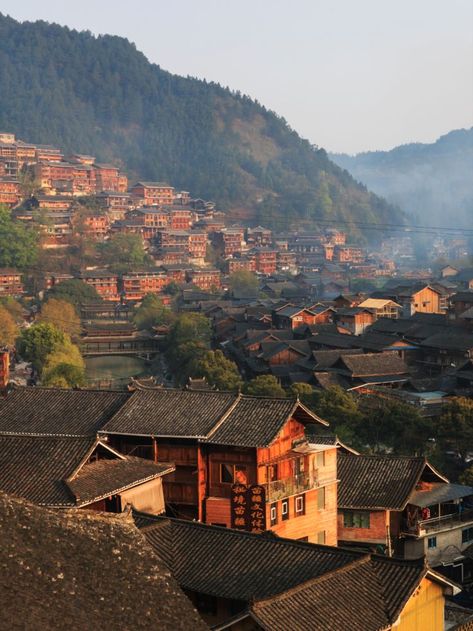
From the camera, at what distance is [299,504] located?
16500 millimetres

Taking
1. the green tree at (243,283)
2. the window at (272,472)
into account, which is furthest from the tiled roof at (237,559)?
the green tree at (243,283)

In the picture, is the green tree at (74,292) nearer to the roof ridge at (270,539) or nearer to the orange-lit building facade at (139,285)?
the orange-lit building facade at (139,285)

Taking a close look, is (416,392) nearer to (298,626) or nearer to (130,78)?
(298,626)

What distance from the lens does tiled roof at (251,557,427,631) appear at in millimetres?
9594

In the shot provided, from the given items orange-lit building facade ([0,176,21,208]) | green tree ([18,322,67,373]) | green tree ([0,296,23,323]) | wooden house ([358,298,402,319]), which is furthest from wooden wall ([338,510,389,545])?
orange-lit building facade ([0,176,21,208])

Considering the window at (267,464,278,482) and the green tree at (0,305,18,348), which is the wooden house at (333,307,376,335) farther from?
the window at (267,464,278,482)

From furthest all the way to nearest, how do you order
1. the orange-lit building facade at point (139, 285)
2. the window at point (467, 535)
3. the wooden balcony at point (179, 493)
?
1. the orange-lit building facade at point (139, 285)
2. the window at point (467, 535)
3. the wooden balcony at point (179, 493)

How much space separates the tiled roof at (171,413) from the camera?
1577 cm

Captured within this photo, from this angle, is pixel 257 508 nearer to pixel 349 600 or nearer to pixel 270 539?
pixel 270 539

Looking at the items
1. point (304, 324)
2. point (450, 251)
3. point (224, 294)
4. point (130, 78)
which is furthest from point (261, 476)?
point (130, 78)

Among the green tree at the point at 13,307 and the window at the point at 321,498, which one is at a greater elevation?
the green tree at the point at 13,307

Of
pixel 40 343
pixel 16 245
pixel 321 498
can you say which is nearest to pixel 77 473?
pixel 321 498

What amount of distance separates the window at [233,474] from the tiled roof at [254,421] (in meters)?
0.46

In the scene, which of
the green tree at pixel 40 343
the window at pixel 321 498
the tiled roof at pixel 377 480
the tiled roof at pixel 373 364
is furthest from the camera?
the green tree at pixel 40 343
